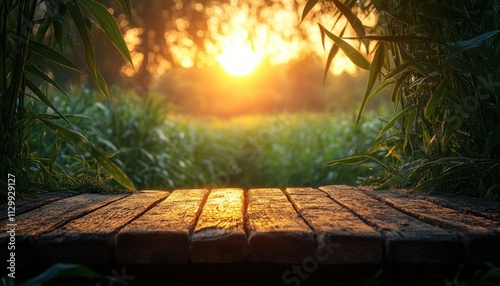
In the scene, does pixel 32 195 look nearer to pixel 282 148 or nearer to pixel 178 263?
pixel 178 263

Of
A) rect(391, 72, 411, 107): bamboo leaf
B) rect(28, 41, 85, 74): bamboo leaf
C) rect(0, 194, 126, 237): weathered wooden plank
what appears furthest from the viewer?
rect(391, 72, 411, 107): bamboo leaf

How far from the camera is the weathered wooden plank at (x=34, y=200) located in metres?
1.55

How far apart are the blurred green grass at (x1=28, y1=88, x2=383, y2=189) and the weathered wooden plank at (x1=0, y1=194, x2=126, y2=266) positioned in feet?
4.08

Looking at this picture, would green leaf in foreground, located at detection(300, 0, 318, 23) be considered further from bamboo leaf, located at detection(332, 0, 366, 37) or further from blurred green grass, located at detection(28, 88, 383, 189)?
blurred green grass, located at detection(28, 88, 383, 189)

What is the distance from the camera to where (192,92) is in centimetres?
3434

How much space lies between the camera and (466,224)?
1.23 metres

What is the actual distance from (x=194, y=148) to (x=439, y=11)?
206 inches

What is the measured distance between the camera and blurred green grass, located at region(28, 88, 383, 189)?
4125 millimetres

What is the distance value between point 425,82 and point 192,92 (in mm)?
32999

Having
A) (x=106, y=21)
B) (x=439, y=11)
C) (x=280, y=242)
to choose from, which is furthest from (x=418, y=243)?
(x=106, y=21)

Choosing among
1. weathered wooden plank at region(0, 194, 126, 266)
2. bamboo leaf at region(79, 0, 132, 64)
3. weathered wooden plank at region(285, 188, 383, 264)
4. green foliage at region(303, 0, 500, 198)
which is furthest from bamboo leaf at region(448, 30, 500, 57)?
weathered wooden plank at region(0, 194, 126, 266)

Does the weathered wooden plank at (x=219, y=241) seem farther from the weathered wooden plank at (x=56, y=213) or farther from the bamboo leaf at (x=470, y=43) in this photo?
the bamboo leaf at (x=470, y=43)

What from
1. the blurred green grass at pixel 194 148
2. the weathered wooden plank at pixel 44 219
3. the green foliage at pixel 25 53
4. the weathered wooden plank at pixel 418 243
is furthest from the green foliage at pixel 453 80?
the weathered wooden plank at pixel 44 219

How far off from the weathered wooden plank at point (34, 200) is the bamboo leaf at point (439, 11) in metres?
1.30
